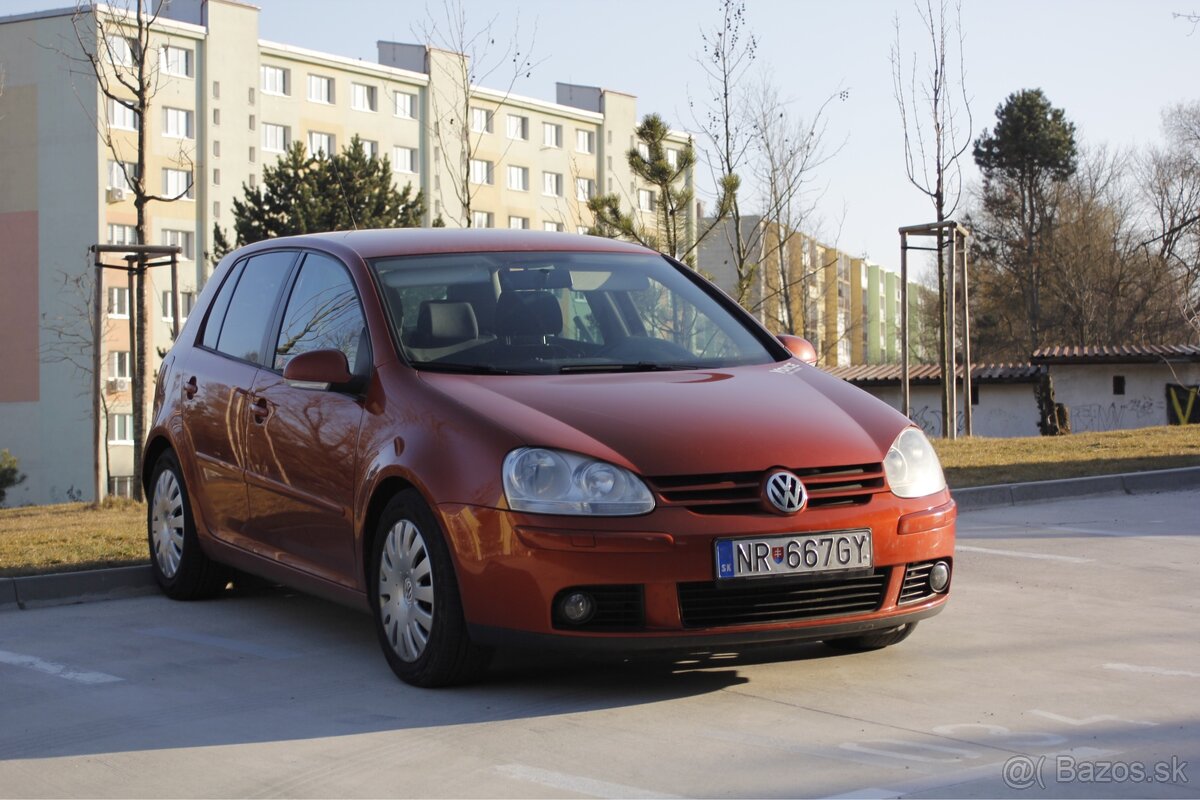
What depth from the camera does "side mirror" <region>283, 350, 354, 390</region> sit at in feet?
19.1

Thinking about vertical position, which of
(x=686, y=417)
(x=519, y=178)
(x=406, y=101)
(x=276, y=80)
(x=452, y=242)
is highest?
(x=276, y=80)

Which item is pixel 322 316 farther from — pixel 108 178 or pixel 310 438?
pixel 108 178

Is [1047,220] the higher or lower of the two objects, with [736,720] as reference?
higher

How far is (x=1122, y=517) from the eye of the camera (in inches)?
414

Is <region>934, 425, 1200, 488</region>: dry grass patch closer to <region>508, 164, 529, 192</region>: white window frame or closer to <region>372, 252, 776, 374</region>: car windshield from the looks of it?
<region>372, 252, 776, 374</region>: car windshield

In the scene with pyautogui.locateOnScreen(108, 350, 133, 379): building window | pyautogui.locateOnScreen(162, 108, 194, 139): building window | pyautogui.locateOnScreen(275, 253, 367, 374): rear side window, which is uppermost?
pyautogui.locateOnScreen(162, 108, 194, 139): building window

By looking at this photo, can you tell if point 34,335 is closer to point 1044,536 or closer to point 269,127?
point 269,127

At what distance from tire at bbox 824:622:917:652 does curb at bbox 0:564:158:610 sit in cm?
395

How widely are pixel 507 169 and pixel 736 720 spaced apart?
8217 cm

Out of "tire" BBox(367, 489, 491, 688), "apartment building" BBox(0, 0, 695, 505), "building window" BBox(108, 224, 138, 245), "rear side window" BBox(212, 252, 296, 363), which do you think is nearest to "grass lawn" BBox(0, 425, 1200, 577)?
"rear side window" BBox(212, 252, 296, 363)

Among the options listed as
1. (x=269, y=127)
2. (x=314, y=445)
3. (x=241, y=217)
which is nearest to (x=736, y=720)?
(x=314, y=445)

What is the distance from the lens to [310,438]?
6.11 metres

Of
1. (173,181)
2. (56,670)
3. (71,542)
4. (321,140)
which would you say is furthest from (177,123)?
(56,670)

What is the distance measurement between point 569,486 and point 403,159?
255ft
